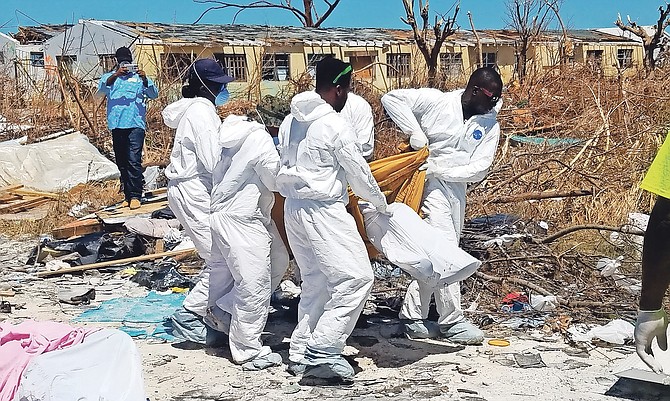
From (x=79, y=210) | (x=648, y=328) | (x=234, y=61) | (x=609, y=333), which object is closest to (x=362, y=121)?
(x=609, y=333)

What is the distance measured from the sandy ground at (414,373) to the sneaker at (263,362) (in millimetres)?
40

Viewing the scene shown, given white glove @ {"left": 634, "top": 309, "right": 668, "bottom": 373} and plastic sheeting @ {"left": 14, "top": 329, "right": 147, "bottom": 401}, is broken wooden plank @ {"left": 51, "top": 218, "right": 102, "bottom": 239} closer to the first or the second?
plastic sheeting @ {"left": 14, "top": 329, "right": 147, "bottom": 401}

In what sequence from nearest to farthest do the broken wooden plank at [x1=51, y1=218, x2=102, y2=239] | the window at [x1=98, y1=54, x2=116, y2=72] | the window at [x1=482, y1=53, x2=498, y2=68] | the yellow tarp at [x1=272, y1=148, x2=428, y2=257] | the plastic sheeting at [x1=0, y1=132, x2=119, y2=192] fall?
the yellow tarp at [x1=272, y1=148, x2=428, y2=257]
the broken wooden plank at [x1=51, y1=218, x2=102, y2=239]
the plastic sheeting at [x1=0, y1=132, x2=119, y2=192]
the window at [x1=98, y1=54, x2=116, y2=72]
the window at [x1=482, y1=53, x2=498, y2=68]

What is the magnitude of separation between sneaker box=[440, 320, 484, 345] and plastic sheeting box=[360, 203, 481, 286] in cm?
64

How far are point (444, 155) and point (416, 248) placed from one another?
2.92 feet

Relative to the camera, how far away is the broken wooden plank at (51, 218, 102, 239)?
29.7 feet

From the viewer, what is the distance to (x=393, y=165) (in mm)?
5543

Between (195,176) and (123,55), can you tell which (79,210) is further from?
(195,176)

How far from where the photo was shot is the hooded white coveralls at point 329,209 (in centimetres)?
483

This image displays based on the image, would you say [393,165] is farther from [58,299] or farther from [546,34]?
[546,34]

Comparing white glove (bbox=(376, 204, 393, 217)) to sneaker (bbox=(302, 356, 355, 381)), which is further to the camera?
white glove (bbox=(376, 204, 393, 217))

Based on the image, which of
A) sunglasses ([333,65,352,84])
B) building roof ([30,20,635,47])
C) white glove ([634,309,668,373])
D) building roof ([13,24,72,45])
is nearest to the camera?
white glove ([634,309,668,373])

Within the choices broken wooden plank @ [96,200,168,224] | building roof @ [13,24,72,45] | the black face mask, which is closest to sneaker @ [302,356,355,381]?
the black face mask

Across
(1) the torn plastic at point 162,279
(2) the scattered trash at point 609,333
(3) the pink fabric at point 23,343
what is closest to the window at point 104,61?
(1) the torn plastic at point 162,279
